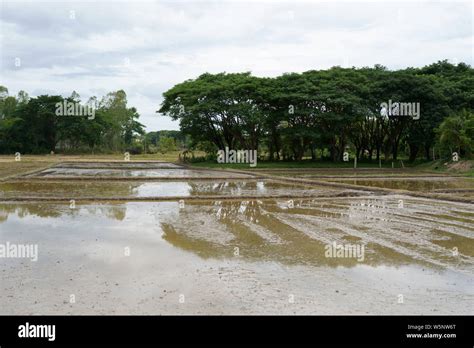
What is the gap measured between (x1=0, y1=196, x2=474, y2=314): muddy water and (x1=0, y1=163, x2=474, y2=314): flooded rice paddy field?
0.03 metres

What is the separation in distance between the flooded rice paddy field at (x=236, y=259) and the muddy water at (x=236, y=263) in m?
0.03

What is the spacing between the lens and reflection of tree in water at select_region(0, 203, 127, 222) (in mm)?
14016

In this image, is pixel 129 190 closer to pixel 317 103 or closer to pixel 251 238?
pixel 251 238

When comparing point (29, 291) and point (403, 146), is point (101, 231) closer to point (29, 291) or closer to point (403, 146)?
point (29, 291)

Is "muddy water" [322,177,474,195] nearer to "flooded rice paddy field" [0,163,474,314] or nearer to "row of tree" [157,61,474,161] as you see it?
"flooded rice paddy field" [0,163,474,314]

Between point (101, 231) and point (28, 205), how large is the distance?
611 centimetres

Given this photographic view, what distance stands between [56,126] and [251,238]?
6755cm

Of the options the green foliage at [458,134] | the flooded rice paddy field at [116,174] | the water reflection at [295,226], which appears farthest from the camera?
the green foliage at [458,134]

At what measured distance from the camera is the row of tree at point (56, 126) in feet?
228

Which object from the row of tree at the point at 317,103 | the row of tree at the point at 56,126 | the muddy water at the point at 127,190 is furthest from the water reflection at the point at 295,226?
the row of tree at the point at 56,126

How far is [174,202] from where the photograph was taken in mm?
17484

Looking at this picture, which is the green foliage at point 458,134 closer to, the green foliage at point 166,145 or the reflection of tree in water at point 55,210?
the reflection of tree in water at point 55,210

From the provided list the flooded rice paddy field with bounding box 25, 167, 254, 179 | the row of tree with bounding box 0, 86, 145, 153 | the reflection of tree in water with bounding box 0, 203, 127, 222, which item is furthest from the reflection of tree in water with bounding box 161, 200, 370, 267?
the row of tree with bounding box 0, 86, 145, 153
